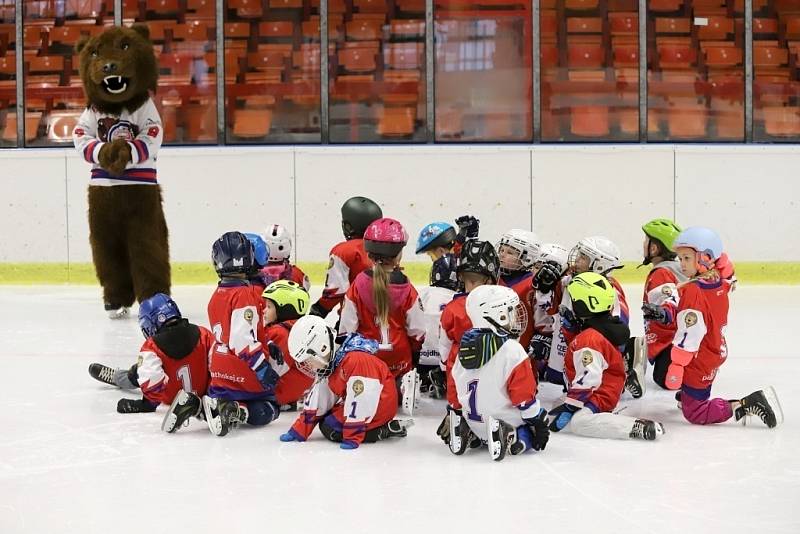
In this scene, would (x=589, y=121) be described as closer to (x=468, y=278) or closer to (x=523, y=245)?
(x=523, y=245)

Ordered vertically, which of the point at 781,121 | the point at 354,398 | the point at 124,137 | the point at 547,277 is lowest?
the point at 354,398

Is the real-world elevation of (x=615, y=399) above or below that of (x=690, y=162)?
below

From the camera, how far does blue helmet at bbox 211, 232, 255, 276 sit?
4.29 metres

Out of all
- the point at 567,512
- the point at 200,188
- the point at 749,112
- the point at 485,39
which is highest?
the point at 485,39

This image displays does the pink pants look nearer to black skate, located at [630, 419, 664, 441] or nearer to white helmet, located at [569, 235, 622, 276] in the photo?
black skate, located at [630, 419, 664, 441]

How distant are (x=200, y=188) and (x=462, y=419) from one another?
603 cm

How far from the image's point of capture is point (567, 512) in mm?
3107

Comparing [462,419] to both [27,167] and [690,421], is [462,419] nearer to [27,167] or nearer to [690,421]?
[690,421]

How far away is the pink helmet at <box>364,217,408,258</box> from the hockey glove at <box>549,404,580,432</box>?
838 mm

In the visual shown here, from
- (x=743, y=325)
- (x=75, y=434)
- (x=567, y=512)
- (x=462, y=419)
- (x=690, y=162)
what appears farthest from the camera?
(x=690, y=162)

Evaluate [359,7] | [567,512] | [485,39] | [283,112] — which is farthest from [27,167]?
[567,512]

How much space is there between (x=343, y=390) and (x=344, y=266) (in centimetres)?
124

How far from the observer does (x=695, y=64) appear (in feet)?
32.8

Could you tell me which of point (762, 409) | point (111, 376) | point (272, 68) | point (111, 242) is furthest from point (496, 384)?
point (272, 68)
